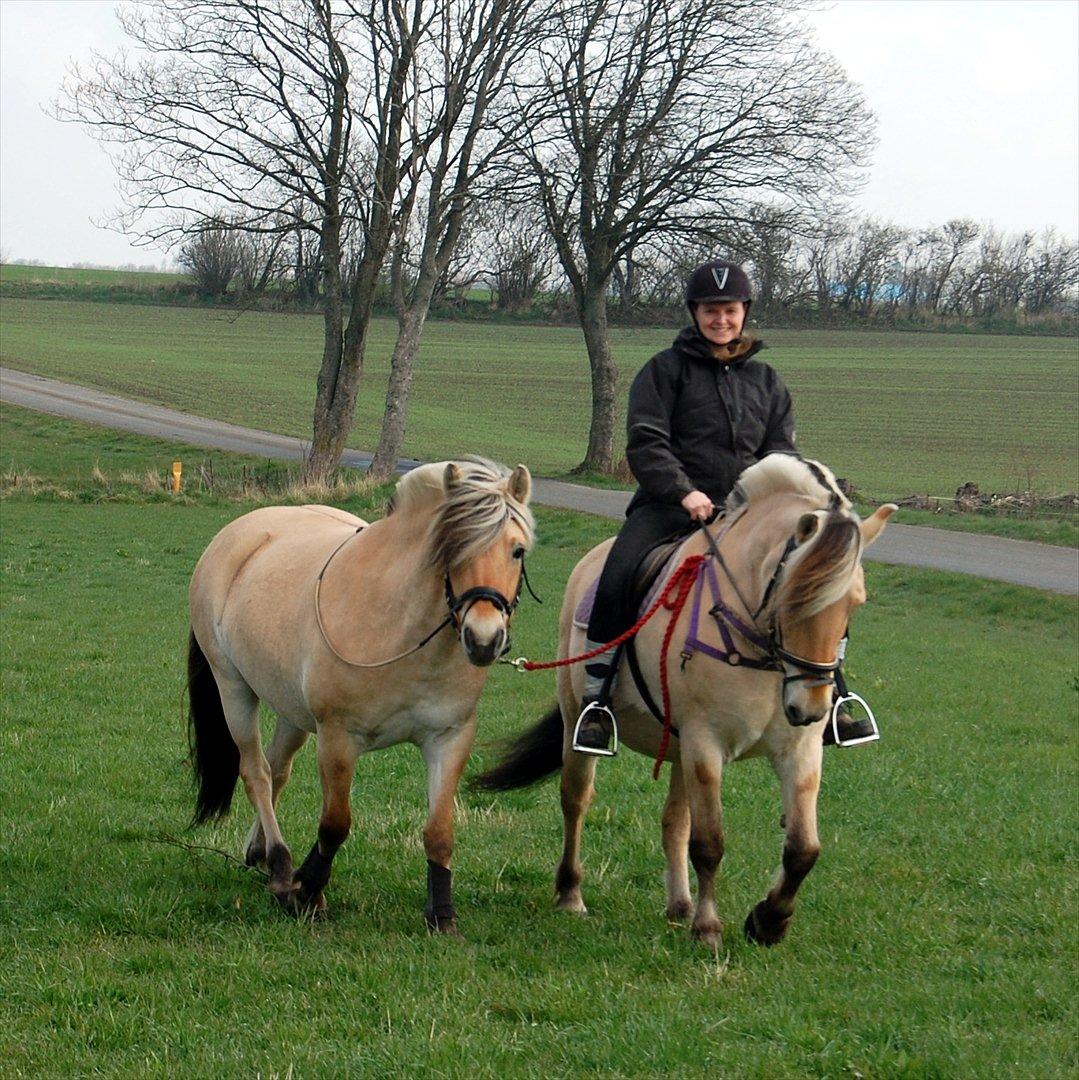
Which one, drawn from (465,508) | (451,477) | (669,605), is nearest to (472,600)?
(465,508)

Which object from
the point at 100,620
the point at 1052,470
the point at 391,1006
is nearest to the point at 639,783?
the point at 391,1006

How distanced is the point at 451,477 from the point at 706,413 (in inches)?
54.1

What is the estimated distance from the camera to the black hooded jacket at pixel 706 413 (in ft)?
20.7

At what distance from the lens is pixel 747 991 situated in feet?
16.6

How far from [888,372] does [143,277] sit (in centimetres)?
6917

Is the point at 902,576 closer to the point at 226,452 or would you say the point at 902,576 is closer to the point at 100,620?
the point at 100,620

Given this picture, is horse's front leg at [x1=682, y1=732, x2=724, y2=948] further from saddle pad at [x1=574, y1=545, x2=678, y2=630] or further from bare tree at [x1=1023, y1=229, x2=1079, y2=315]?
bare tree at [x1=1023, y1=229, x2=1079, y2=315]

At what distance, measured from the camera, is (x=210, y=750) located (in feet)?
24.6

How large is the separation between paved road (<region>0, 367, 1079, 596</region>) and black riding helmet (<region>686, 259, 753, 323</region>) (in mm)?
16343

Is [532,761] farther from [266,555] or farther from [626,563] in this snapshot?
[266,555]

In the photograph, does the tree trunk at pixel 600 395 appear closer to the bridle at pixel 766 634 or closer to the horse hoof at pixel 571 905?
the horse hoof at pixel 571 905

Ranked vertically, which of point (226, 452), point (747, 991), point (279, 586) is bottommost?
point (226, 452)

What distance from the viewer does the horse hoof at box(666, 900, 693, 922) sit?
6266mm

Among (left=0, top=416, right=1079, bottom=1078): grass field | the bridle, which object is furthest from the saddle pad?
(left=0, top=416, right=1079, bottom=1078): grass field
